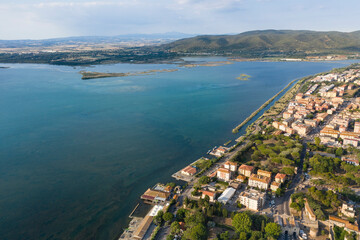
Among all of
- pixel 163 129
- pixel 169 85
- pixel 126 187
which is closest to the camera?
pixel 126 187

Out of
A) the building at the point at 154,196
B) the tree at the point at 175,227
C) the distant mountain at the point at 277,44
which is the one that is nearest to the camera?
the tree at the point at 175,227

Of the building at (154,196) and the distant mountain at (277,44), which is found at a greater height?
the distant mountain at (277,44)

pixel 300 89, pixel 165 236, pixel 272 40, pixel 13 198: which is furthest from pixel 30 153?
pixel 272 40

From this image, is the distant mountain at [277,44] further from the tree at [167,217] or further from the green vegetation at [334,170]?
the tree at [167,217]

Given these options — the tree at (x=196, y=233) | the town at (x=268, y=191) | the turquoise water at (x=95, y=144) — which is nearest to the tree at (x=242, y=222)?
the town at (x=268, y=191)

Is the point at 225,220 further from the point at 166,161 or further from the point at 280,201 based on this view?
the point at 166,161

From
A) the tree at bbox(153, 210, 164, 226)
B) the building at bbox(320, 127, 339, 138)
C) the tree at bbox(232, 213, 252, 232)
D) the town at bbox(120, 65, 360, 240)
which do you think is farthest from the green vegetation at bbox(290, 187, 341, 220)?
the building at bbox(320, 127, 339, 138)

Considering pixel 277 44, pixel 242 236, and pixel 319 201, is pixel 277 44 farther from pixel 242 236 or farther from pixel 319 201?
pixel 242 236

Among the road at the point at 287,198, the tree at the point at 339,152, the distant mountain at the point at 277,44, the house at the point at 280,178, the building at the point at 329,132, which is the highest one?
the distant mountain at the point at 277,44
